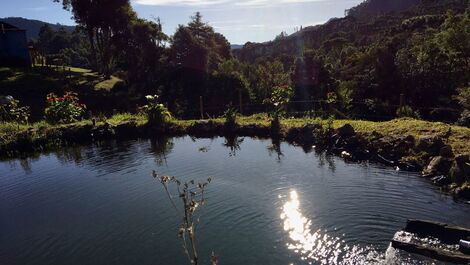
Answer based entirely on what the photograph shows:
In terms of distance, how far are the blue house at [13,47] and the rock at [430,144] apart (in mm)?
34995

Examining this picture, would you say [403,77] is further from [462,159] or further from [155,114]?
[155,114]

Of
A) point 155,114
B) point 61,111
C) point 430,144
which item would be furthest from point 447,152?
point 61,111

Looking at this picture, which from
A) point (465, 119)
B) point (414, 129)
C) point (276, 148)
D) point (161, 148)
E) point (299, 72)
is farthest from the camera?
point (299, 72)

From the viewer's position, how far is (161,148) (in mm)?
17641

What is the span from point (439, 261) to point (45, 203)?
10.2 m

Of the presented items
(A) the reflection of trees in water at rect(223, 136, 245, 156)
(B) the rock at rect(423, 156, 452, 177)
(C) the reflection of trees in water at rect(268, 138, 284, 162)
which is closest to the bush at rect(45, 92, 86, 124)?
(A) the reflection of trees in water at rect(223, 136, 245, 156)

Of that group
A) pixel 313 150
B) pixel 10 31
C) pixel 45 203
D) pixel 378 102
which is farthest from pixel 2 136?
pixel 10 31

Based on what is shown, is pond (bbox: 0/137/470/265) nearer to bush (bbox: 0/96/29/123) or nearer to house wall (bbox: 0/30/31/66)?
bush (bbox: 0/96/29/123)

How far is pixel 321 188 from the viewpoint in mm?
11523

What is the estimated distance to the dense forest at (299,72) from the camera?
20531 mm

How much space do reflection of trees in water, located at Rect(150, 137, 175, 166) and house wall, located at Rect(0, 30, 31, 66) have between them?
23.9 metres

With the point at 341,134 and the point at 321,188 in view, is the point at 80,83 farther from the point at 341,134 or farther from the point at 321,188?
the point at 321,188

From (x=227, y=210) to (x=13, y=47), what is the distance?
113ft

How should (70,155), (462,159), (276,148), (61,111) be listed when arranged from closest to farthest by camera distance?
(462,159), (276,148), (70,155), (61,111)
